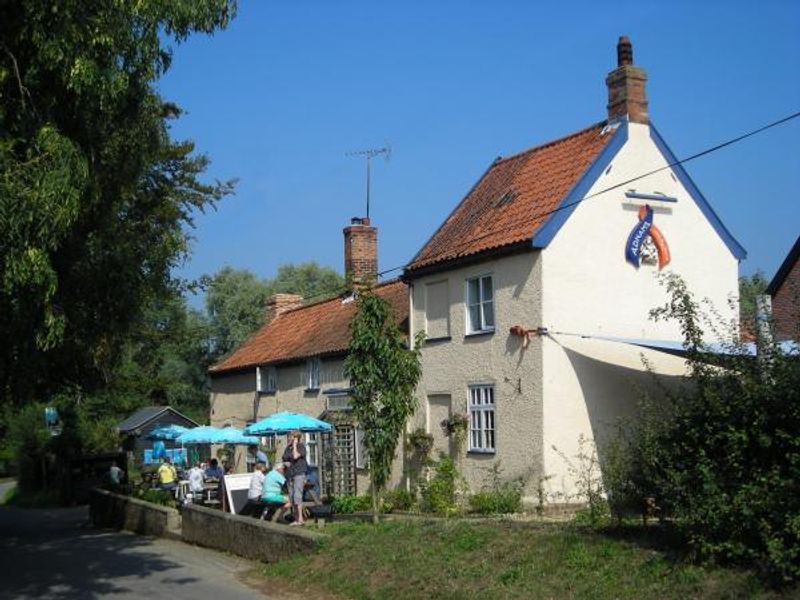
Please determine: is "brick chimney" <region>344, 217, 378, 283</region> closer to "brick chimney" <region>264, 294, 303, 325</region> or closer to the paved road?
"brick chimney" <region>264, 294, 303, 325</region>

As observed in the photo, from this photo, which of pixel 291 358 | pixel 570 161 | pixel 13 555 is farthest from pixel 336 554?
pixel 291 358

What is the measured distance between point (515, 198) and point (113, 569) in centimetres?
1168

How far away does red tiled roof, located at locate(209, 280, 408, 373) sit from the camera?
1061 inches

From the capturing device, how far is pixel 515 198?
72.5 ft

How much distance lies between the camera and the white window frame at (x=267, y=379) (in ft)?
101

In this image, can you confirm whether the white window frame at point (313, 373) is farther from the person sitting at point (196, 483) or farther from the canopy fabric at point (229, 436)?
the person sitting at point (196, 483)

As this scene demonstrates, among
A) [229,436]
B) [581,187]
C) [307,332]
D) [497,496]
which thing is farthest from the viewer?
[307,332]

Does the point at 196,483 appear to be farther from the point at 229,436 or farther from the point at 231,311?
the point at 231,311

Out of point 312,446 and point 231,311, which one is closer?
point 312,446

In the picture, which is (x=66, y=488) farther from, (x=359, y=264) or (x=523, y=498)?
(x=523, y=498)

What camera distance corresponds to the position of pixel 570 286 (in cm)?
1972

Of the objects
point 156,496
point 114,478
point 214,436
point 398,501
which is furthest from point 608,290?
point 114,478

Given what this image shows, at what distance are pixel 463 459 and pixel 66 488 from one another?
19099 mm

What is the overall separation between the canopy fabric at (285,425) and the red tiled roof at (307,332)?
7.85 ft
